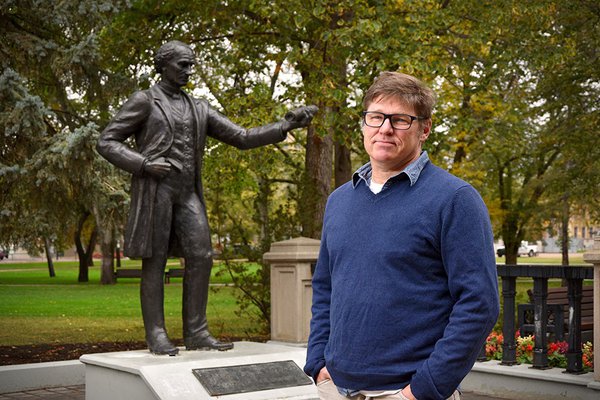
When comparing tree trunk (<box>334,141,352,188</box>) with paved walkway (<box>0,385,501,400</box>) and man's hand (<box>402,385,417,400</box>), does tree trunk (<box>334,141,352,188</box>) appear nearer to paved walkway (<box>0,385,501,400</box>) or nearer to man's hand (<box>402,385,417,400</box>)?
paved walkway (<box>0,385,501,400</box>)

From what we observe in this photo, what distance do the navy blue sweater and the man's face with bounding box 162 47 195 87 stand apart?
16.2 feet

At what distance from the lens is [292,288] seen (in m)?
11.3

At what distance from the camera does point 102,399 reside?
25.5 ft

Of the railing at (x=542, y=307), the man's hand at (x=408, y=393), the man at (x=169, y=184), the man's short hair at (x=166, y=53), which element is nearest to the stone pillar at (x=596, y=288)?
the railing at (x=542, y=307)

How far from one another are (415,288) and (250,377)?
4417 mm

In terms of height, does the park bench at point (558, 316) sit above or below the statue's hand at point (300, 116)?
below

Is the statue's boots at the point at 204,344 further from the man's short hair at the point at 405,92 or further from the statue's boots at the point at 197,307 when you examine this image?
the man's short hair at the point at 405,92

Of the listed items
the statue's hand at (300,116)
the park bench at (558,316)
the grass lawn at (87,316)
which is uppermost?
the statue's hand at (300,116)

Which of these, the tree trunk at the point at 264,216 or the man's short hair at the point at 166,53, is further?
the tree trunk at the point at 264,216

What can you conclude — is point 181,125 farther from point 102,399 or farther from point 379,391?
point 379,391

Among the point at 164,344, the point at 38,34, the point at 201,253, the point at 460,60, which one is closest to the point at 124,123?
the point at 201,253

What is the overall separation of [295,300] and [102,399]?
3868 mm

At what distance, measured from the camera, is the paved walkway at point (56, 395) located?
912cm

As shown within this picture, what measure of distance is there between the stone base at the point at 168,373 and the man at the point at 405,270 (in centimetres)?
372
